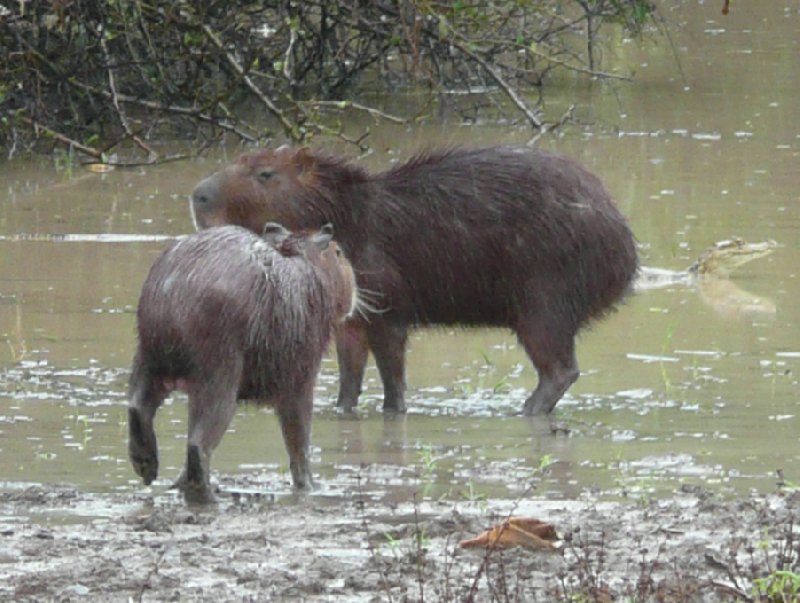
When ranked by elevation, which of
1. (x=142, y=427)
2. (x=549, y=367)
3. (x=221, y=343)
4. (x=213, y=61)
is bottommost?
(x=549, y=367)

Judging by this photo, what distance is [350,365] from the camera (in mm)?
6969

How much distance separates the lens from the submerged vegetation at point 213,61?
1116 centimetres

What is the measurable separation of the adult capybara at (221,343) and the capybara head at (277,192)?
5.38 ft

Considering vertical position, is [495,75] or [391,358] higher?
[495,75]

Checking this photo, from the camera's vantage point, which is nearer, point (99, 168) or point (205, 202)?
point (205, 202)

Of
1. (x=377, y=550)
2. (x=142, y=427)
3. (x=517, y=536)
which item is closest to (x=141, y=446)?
(x=142, y=427)

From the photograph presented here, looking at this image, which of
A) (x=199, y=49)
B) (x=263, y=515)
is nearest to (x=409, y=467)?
(x=263, y=515)

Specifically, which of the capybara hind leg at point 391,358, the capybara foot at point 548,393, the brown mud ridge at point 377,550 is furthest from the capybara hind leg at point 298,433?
the capybara foot at point 548,393

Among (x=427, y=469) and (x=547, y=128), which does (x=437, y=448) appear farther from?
(x=547, y=128)

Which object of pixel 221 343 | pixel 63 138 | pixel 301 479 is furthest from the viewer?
pixel 63 138

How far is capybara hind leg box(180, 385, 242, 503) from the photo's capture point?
521cm

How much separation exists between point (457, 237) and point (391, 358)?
0.55 metres

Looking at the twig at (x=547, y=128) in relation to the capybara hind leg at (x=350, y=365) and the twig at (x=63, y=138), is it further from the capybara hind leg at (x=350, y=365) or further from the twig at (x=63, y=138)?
the capybara hind leg at (x=350, y=365)

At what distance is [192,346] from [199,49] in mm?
6809
